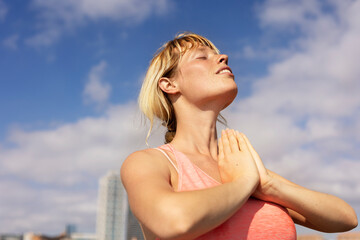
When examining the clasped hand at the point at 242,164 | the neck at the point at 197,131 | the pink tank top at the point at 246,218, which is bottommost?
the pink tank top at the point at 246,218

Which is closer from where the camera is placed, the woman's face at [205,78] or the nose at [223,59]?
the woman's face at [205,78]

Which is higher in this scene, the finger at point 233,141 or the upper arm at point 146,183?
the finger at point 233,141

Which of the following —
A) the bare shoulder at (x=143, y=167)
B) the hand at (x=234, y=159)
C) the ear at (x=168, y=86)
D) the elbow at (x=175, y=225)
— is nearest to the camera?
the elbow at (x=175, y=225)

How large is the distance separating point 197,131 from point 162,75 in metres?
0.61

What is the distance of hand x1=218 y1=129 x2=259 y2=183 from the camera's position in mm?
2541

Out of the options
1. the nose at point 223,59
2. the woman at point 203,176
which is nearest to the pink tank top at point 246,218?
the woman at point 203,176

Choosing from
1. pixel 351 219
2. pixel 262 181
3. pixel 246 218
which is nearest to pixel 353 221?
pixel 351 219

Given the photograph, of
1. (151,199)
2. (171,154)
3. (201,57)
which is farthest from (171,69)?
(151,199)

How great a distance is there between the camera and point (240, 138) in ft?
9.44

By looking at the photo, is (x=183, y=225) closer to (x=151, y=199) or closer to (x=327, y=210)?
(x=151, y=199)

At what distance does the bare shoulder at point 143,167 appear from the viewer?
233cm

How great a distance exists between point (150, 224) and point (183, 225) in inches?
7.6

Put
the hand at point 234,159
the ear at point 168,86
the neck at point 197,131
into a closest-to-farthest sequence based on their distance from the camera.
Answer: the hand at point 234,159 < the neck at point 197,131 < the ear at point 168,86

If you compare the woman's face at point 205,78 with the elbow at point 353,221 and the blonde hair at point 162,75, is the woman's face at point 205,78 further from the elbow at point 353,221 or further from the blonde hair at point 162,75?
the elbow at point 353,221
